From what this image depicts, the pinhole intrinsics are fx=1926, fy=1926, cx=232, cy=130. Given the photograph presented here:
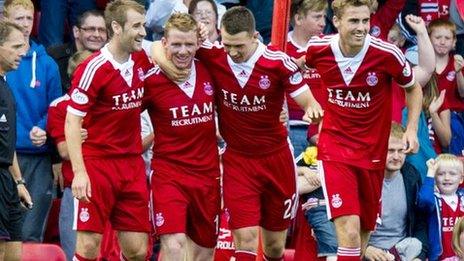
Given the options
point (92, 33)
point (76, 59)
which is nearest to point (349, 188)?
point (76, 59)

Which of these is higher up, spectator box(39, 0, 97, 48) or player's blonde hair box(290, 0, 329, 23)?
player's blonde hair box(290, 0, 329, 23)

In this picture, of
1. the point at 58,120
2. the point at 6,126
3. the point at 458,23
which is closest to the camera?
the point at 6,126

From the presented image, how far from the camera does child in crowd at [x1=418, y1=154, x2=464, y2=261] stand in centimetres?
1812

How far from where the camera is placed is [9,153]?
16.0 metres

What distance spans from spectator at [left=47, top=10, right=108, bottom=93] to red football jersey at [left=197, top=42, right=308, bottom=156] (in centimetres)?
233

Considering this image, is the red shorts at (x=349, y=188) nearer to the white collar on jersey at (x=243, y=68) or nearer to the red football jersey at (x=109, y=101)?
the white collar on jersey at (x=243, y=68)

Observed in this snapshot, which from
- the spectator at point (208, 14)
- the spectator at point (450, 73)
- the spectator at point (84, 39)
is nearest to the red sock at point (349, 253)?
the spectator at point (208, 14)

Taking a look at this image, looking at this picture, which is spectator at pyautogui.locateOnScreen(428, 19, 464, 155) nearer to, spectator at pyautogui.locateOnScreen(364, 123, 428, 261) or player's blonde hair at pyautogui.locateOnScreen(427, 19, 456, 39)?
player's blonde hair at pyautogui.locateOnScreen(427, 19, 456, 39)

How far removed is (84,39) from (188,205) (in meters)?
2.85

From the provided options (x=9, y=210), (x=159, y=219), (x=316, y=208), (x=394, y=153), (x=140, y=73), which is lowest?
(x=316, y=208)

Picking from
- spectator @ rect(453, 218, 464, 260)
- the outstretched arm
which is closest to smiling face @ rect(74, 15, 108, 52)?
the outstretched arm

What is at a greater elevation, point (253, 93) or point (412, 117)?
point (253, 93)

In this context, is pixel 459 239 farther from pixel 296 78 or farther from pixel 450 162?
pixel 296 78

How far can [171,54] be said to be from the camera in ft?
53.6
